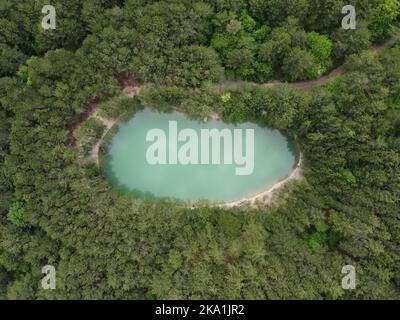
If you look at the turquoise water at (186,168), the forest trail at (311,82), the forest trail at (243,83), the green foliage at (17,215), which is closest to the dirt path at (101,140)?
the forest trail at (243,83)

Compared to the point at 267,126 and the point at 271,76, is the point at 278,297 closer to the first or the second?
the point at 267,126

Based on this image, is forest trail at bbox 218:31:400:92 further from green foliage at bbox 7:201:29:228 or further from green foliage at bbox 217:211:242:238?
green foliage at bbox 7:201:29:228

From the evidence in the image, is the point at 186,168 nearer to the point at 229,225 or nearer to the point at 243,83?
the point at 229,225

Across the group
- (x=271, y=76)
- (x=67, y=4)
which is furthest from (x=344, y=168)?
(x=67, y=4)

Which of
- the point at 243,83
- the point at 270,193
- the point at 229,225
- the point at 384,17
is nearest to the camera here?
the point at 384,17

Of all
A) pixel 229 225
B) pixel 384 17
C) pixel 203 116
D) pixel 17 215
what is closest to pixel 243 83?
pixel 203 116

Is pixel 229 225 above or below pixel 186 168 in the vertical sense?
below

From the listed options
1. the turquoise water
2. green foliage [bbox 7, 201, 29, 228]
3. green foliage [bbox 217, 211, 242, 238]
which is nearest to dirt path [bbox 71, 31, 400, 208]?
the turquoise water

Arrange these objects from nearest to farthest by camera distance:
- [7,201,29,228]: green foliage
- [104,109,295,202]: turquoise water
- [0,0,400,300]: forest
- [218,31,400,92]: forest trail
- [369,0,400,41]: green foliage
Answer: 1. [0,0,400,300]: forest
2. [369,0,400,41]: green foliage
3. [7,201,29,228]: green foliage
4. [218,31,400,92]: forest trail
5. [104,109,295,202]: turquoise water
